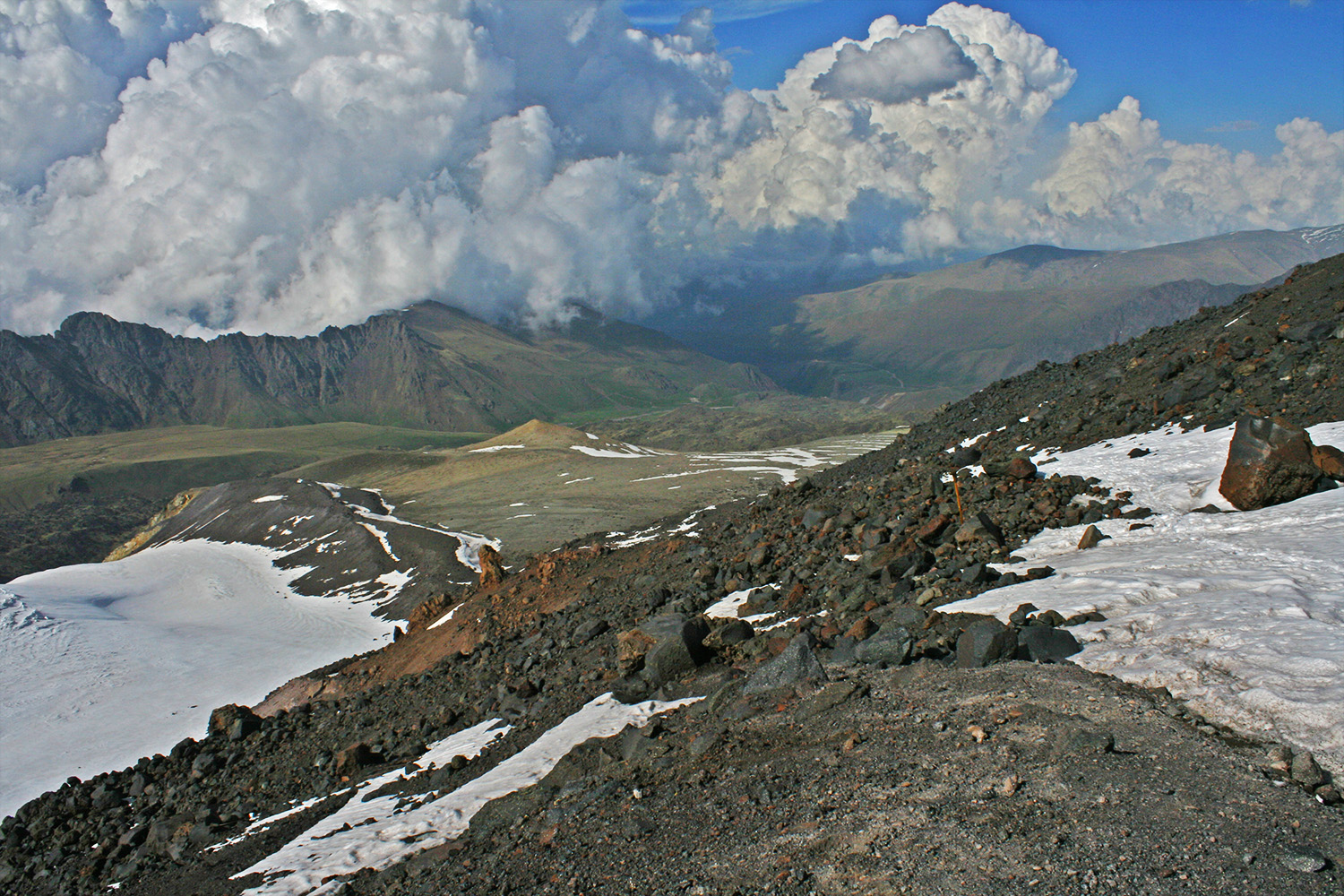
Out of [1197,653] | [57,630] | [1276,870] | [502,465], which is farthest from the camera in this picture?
[502,465]

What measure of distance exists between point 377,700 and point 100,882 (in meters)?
7.51

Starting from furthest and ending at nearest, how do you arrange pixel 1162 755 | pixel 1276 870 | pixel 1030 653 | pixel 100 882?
1. pixel 100 882
2. pixel 1030 653
3. pixel 1162 755
4. pixel 1276 870

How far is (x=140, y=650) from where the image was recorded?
47906 mm

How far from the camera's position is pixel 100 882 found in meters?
16.8

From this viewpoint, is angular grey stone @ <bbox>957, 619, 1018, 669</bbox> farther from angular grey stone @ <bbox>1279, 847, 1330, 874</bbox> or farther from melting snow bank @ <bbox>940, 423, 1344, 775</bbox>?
angular grey stone @ <bbox>1279, 847, 1330, 874</bbox>

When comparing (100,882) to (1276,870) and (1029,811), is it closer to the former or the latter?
(1029,811)

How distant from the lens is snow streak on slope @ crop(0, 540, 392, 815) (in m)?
35.3

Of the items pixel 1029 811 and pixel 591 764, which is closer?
pixel 1029 811

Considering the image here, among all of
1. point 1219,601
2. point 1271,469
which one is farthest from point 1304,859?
point 1271,469

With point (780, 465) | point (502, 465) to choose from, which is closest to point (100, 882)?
point (780, 465)

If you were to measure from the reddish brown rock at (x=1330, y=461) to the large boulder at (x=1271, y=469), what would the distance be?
11.7 inches

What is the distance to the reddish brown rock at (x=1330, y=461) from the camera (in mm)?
15133

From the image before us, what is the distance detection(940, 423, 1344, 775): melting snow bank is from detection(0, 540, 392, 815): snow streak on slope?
1497 inches

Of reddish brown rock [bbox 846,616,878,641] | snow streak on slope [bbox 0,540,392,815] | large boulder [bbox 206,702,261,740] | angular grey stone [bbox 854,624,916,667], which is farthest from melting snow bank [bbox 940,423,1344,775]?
snow streak on slope [bbox 0,540,392,815]
